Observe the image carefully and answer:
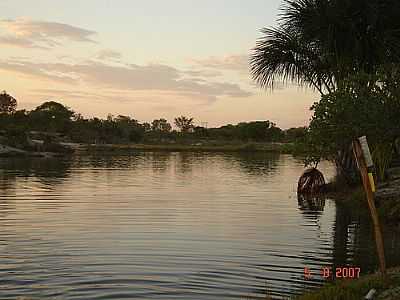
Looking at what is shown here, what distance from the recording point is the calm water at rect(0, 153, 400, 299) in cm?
1066

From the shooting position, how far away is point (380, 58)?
2380 centimetres

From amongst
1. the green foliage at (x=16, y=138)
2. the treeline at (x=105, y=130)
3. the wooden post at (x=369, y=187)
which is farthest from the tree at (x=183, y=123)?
the wooden post at (x=369, y=187)

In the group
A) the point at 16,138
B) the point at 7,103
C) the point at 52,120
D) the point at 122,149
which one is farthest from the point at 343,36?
the point at 7,103

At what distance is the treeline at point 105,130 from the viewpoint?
102250 millimetres

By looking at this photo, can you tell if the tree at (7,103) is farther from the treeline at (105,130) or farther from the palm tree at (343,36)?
the palm tree at (343,36)

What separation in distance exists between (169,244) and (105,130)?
104 m

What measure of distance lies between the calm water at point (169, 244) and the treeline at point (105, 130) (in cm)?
6441

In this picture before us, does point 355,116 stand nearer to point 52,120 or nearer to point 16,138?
point 16,138

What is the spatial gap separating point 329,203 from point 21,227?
A: 1290 cm

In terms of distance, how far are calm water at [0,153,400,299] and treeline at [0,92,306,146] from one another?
2536 inches

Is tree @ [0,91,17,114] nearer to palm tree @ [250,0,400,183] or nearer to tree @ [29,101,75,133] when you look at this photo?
tree @ [29,101,75,133]

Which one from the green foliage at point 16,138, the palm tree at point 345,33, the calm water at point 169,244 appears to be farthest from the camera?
the green foliage at point 16,138

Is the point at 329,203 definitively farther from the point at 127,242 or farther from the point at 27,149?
the point at 27,149

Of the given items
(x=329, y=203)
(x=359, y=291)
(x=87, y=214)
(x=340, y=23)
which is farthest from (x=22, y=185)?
(x=359, y=291)
